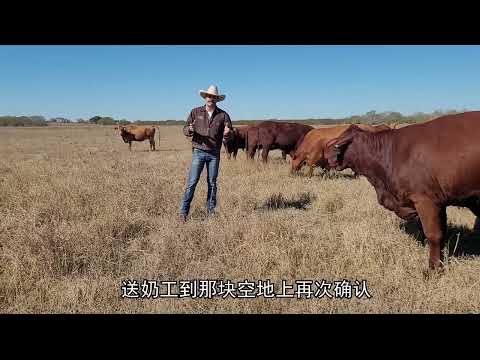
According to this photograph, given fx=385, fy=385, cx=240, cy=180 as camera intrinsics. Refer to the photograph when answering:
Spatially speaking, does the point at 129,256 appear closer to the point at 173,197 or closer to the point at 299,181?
the point at 173,197

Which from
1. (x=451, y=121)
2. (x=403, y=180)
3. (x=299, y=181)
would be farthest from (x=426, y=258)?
(x=299, y=181)

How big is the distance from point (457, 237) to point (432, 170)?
141cm

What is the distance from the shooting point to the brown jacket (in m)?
6.14

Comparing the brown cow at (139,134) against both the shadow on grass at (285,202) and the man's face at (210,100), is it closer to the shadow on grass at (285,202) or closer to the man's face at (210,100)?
the shadow on grass at (285,202)

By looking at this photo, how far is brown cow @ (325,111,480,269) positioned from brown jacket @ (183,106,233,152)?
2477 millimetres

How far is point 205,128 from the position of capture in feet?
20.2

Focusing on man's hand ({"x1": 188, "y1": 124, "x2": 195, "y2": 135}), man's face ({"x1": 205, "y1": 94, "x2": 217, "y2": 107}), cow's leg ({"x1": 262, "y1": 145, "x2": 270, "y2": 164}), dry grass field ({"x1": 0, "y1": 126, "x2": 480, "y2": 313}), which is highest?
man's face ({"x1": 205, "y1": 94, "x2": 217, "y2": 107})

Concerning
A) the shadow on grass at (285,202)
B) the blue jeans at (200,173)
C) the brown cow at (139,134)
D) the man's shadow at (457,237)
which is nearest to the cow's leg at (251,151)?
the shadow on grass at (285,202)

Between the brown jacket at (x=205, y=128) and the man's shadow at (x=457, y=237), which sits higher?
the brown jacket at (x=205, y=128)

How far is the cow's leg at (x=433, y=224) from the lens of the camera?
13.8 ft

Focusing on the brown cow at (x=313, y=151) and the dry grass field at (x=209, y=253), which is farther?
the brown cow at (x=313, y=151)

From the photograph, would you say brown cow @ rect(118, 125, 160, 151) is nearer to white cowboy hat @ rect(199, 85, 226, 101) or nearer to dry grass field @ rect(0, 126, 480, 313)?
dry grass field @ rect(0, 126, 480, 313)

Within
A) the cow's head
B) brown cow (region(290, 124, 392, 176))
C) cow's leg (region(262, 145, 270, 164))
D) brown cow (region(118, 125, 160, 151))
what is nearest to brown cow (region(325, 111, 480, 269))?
the cow's head

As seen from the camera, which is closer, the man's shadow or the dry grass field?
the dry grass field
